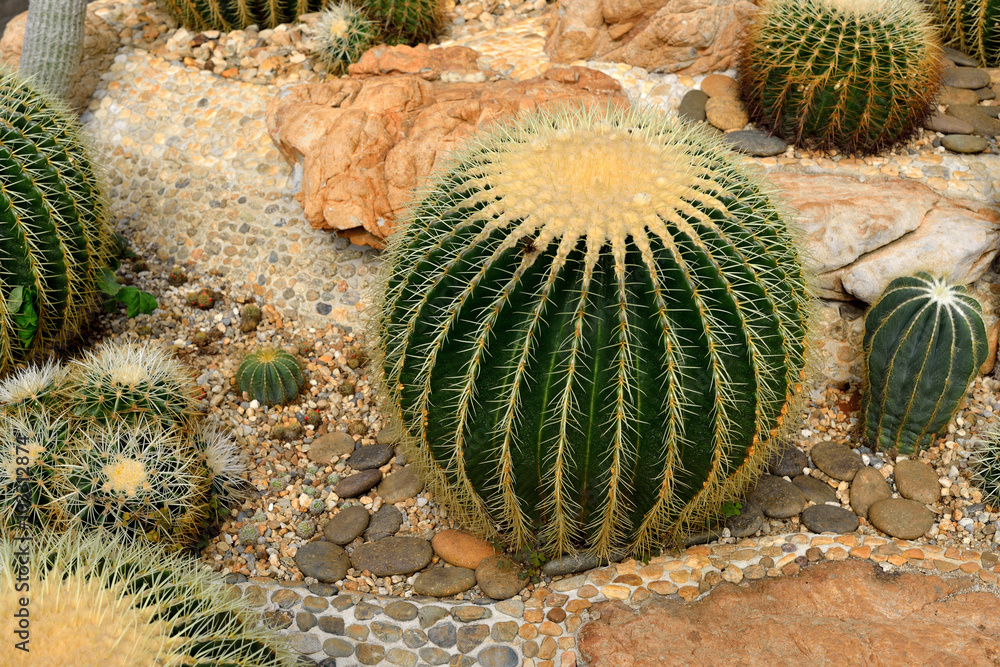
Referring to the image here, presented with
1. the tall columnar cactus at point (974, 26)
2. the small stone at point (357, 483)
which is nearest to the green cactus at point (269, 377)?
the small stone at point (357, 483)

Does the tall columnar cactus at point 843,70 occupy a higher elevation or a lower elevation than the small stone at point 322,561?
higher

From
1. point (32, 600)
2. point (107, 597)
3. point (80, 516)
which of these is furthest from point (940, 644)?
point (80, 516)

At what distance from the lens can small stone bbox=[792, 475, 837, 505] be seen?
12.0 ft

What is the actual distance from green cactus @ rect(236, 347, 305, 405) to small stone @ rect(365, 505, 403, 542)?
3.22 feet

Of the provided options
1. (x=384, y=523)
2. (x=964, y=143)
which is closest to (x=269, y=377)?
(x=384, y=523)

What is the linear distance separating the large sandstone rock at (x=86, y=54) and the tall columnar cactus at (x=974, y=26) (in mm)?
6167

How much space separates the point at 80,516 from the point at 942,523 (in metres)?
3.46

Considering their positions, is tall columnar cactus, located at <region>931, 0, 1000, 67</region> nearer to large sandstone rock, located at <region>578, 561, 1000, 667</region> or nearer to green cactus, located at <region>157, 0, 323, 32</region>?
large sandstone rock, located at <region>578, 561, 1000, 667</region>

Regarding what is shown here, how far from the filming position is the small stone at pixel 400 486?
3885mm

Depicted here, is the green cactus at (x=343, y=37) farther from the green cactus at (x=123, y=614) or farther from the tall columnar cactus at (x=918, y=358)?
the green cactus at (x=123, y=614)

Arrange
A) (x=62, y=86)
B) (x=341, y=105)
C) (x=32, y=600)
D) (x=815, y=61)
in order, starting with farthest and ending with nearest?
(x=62, y=86)
(x=341, y=105)
(x=815, y=61)
(x=32, y=600)

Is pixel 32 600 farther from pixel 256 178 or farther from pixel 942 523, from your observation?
pixel 256 178

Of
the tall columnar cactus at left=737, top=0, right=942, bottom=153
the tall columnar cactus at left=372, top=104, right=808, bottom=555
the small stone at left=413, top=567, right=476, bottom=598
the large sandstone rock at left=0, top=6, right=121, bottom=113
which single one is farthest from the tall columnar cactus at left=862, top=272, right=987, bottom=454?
the large sandstone rock at left=0, top=6, right=121, bottom=113

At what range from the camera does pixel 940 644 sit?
2812 mm
